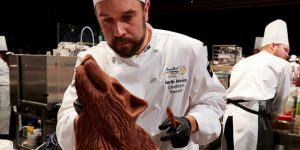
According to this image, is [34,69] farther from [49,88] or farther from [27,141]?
[27,141]

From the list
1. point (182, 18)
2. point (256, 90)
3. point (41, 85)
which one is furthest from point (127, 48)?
point (182, 18)

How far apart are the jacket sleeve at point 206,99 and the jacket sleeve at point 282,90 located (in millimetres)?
1623

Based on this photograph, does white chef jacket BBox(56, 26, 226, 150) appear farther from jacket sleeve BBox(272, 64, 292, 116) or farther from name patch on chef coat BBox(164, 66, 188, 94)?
jacket sleeve BBox(272, 64, 292, 116)

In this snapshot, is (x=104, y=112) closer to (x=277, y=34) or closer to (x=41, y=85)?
(x=41, y=85)

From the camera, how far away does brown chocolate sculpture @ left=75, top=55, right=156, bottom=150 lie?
2.07ft

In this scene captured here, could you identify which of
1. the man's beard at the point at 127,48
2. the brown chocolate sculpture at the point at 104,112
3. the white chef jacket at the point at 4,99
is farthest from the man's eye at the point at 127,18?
the white chef jacket at the point at 4,99

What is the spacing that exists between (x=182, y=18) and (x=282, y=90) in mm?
5132

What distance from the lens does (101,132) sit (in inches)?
26.1

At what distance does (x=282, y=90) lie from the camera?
2549 millimetres

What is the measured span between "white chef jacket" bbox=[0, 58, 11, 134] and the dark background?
6.90 feet

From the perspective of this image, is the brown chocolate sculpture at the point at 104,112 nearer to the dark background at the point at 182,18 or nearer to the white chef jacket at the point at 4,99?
the white chef jacket at the point at 4,99

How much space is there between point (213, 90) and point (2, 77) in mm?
4129

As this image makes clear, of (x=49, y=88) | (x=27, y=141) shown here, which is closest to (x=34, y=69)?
(x=49, y=88)

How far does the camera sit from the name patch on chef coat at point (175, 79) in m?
1.03
